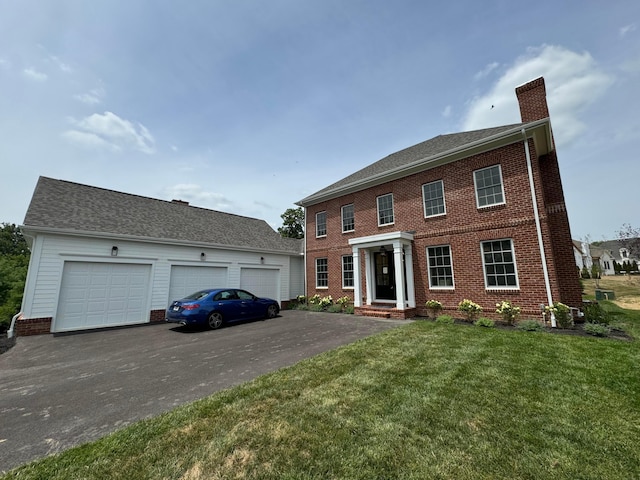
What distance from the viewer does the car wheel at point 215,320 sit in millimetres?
9086

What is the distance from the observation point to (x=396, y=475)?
2105 mm

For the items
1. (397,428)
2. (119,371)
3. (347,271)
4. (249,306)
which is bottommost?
(119,371)

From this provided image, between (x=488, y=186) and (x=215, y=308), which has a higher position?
(x=488, y=186)

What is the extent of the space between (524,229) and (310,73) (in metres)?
8.78

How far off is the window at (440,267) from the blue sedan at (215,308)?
6.93 metres

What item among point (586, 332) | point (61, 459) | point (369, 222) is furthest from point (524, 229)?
point (61, 459)

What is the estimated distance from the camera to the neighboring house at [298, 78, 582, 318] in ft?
28.1

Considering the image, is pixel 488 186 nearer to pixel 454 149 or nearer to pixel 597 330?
pixel 454 149

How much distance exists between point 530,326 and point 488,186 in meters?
4.88

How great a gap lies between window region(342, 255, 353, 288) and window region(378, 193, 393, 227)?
249 centimetres

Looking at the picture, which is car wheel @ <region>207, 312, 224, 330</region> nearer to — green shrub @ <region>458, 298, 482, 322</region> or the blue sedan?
the blue sedan

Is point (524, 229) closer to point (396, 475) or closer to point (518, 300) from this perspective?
point (518, 300)

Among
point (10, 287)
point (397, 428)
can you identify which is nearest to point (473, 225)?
point (397, 428)

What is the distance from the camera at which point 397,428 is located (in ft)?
8.98
